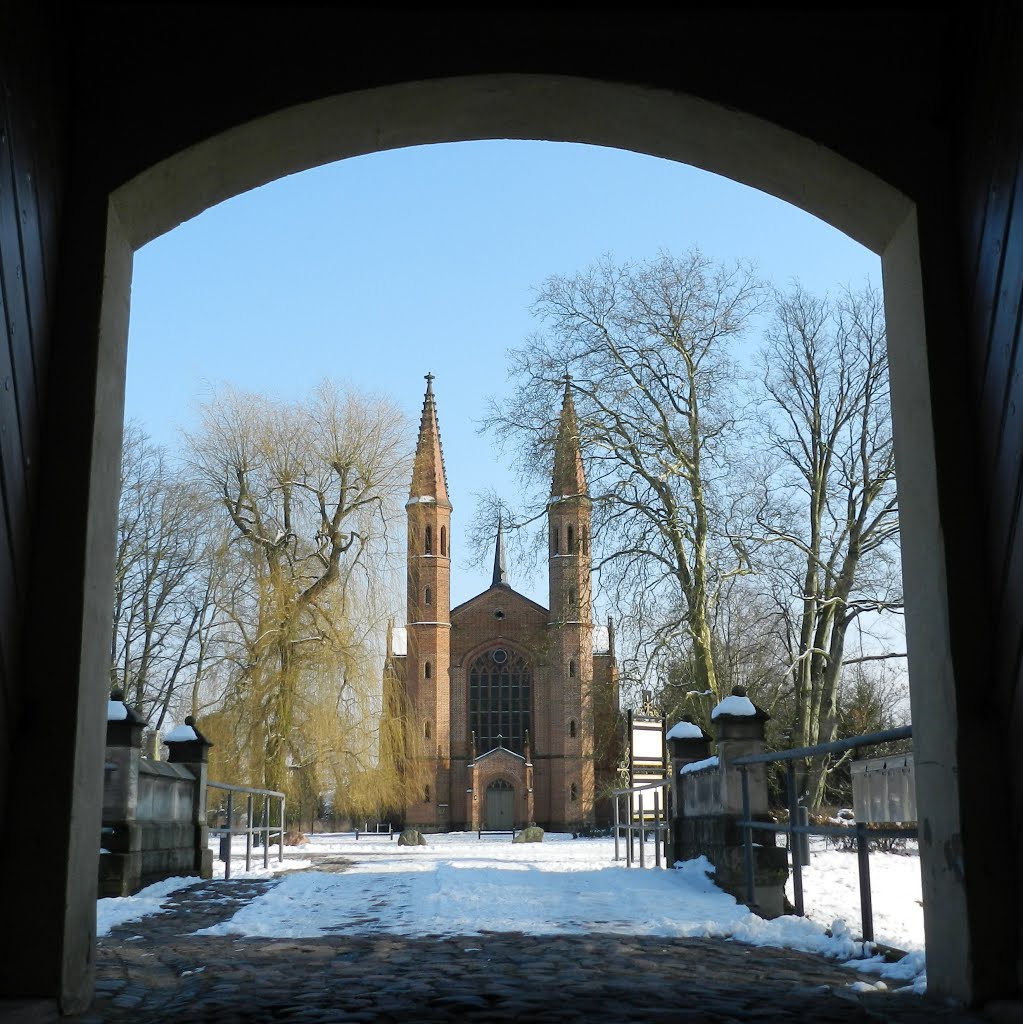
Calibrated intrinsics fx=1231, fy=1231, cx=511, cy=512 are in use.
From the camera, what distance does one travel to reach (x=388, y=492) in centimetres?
2647

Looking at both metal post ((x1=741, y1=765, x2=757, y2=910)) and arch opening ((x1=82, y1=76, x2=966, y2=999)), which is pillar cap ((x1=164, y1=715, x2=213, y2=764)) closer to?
metal post ((x1=741, y1=765, x2=757, y2=910))

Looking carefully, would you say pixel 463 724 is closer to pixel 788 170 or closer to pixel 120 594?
pixel 120 594

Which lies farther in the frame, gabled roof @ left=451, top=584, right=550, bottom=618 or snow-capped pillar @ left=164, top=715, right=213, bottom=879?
gabled roof @ left=451, top=584, right=550, bottom=618

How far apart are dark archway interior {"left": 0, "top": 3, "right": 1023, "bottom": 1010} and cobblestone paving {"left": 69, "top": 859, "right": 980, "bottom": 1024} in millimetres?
381

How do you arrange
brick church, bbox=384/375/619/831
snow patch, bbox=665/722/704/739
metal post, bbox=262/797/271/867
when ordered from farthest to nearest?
brick church, bbox=384/375/619/831, metal post, bbox=262/797/271/867, snow patch, bbox=665/722/704/739

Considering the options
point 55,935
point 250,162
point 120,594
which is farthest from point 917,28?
point 120,594

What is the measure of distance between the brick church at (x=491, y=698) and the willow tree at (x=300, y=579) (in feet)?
72.9

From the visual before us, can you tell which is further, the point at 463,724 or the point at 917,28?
the point at 463,724

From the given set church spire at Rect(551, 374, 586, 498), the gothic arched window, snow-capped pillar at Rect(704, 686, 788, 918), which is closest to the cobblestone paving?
snow-capped pillar at Rect(704, 686, 788, 918)

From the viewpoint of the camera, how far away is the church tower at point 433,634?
2044 inches

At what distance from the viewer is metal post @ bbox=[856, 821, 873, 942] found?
500cm

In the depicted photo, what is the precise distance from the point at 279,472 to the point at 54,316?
21676 millimetres

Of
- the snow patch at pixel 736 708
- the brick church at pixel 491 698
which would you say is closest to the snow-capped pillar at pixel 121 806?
the snow patch at pixel 736 708

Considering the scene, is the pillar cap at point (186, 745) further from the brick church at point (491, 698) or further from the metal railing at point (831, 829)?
the brick church at point (491, 698)
